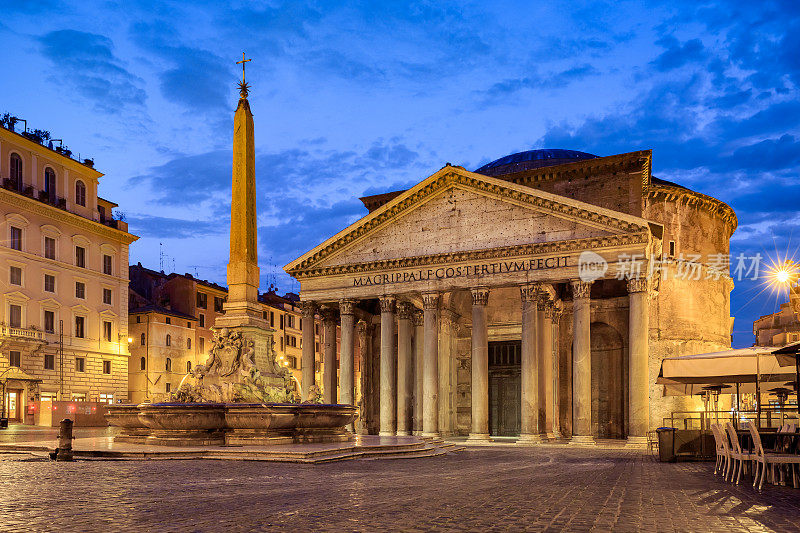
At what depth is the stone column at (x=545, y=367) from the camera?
31.3 metres

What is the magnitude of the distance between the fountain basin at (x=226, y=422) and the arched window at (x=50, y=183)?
28394 millimetres

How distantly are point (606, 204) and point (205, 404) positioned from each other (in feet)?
76.7

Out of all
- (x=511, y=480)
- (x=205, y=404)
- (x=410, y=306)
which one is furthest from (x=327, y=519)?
(x=410, y=306)

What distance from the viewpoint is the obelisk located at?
17.8m

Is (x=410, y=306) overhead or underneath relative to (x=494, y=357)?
overhead

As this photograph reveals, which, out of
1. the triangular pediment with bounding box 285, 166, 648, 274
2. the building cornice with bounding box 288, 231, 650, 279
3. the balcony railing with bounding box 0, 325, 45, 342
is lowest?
the balcony railing with bounding box 0, 325, 45, 342

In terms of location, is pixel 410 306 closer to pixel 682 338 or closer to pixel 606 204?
pixel 606 204

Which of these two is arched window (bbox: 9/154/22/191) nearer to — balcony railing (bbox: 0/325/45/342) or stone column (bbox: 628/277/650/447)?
balcony railing (bbox: 0/325/45/342)

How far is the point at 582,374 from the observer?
28391mm

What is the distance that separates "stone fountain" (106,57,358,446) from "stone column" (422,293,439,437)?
12.8 meters

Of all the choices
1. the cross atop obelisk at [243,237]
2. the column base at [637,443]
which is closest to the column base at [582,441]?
the column base at [637,443]

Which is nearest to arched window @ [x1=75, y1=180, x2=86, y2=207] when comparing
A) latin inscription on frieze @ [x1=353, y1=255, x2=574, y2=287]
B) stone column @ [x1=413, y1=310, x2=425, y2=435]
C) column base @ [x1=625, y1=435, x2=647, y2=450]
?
latin inscription on frieze @ [x1=353, y1=255, x2=574, y2=287]

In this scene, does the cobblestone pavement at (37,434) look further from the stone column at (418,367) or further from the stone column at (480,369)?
the stone column at (480,369)

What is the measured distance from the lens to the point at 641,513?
8.84 meters
